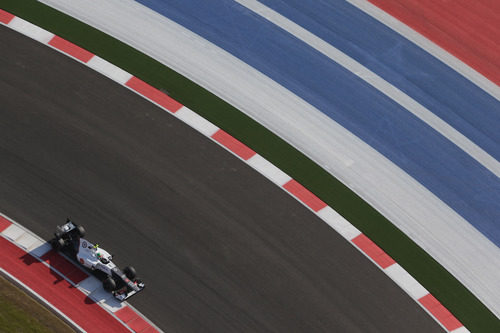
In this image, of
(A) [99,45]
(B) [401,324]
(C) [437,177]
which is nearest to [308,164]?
(C) [437,177]

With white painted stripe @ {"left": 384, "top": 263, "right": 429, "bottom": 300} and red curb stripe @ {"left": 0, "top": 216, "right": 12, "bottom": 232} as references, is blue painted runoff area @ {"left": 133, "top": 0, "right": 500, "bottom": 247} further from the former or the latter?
red curb stripe @ {"left": 0, "top": 216, "right": 12, "bottom": 232}

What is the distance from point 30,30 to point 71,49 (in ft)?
5.37

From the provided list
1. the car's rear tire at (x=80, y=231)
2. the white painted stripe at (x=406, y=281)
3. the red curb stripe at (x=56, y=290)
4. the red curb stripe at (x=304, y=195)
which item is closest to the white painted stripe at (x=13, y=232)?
the red curb stripe at (x=56, y=290)

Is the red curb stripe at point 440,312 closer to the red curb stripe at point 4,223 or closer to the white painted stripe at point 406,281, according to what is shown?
the white painted stripe at point 406,281

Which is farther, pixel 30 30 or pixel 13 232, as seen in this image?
pixel 30 30

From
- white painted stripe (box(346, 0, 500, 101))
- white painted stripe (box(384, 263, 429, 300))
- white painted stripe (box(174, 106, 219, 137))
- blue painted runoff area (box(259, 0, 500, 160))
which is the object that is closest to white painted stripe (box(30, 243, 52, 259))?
white painted stripe (box(174, 106, 219, 137))

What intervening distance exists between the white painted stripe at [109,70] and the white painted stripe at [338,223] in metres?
8.04

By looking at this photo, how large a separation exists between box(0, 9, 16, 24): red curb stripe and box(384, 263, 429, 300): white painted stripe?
603 inches

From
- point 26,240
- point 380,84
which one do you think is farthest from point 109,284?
point 380,84

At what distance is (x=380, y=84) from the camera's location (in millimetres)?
26547

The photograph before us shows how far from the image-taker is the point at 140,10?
27594mm

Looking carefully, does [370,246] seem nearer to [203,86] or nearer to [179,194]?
[179,194]

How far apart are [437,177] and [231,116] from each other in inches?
273

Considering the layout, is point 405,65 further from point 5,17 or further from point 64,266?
point 5,17
